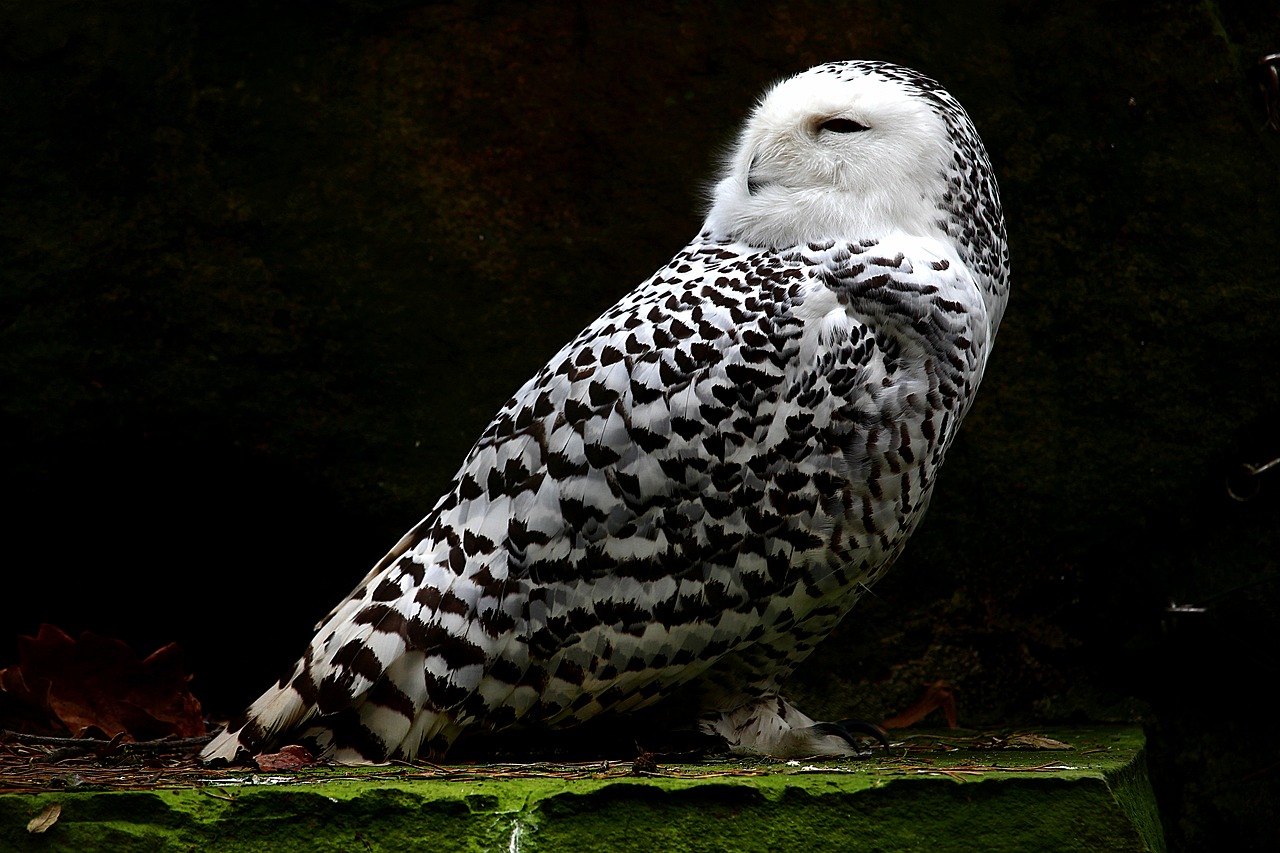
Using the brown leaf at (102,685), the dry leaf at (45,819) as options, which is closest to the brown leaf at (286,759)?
the dry leaf at (45,819)

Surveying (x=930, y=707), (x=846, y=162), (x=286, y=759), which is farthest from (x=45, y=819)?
(x=930, y=707)

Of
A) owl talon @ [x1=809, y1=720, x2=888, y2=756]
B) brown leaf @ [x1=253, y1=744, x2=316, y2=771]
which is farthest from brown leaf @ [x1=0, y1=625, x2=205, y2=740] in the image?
owl talon @ [x1=809, y1=720, x2=888, y2=756]

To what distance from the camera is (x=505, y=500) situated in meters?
2.27

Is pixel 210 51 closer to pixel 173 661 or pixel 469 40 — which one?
pixel 469 40

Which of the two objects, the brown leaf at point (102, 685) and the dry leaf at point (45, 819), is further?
the brown leaf at point (102, 685)

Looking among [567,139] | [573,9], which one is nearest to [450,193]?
[567,139]

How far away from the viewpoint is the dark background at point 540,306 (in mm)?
3143

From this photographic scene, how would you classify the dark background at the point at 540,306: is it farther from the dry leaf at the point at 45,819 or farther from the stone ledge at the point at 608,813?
the dry leaf at the point at 45,819

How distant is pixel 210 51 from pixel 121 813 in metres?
2.30

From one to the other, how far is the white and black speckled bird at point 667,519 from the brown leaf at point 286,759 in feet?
0.11

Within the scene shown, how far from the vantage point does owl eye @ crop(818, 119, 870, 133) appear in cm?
247

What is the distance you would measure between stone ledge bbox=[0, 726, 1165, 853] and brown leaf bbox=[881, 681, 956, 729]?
1.35 m

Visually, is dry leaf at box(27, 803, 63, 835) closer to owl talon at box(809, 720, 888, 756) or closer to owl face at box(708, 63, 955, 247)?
owl talon at box(809, 720, 888, 756)

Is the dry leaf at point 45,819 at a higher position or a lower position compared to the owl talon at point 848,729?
higher
